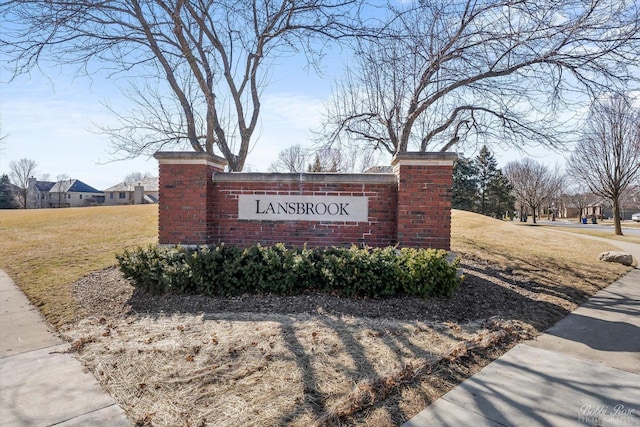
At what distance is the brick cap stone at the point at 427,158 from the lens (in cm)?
607

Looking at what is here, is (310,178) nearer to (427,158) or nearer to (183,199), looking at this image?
(427,158)

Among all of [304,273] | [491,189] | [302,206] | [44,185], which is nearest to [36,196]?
[44,185]

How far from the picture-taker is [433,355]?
11.6 ft

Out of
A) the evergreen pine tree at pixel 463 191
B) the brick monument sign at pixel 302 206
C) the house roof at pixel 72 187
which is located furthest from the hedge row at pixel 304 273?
the house roof at pixel 72 187

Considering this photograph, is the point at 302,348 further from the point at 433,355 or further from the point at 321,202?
the point at 321,202

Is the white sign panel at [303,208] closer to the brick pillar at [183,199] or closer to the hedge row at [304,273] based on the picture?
the brick pillar at [183,199]

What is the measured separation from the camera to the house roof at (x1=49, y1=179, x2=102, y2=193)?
212 ft

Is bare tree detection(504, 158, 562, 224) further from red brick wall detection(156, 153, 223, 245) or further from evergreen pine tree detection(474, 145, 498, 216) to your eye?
red brick wall detection(156, 153, 223, 245)

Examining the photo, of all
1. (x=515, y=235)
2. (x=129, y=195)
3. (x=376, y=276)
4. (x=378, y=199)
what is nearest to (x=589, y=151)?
(x=515, y=235)

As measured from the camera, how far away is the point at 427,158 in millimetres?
6125

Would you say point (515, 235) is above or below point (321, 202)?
below

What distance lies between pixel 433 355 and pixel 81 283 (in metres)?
6.33

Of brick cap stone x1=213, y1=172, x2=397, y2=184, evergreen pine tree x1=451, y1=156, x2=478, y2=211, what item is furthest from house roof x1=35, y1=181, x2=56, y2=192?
brick cap stone x1=213, y1=172, x2=397, y2=184

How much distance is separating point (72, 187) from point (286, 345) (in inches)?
2977
